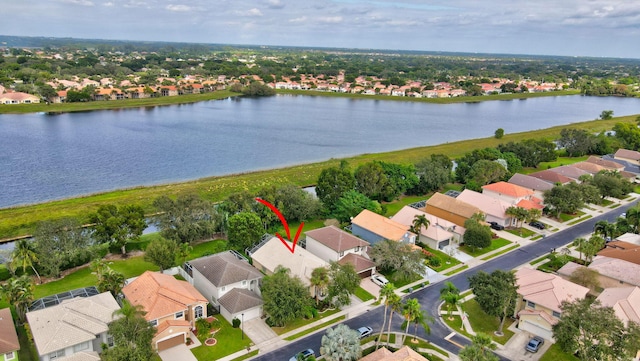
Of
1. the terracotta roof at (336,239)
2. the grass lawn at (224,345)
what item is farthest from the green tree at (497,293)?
the grass lawn at (224,345)

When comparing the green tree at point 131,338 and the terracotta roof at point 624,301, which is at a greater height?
the green tree at point 131,338

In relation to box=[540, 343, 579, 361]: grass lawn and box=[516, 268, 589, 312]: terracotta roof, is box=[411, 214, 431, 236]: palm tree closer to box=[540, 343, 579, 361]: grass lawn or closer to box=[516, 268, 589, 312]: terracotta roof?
box=[516, 268, 589, 312]: terracotta roof

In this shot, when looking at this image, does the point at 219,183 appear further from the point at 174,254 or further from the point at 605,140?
the point at 605,140

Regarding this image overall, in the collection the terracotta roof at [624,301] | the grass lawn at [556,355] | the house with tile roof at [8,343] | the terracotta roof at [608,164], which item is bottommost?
the grass lawn at [556,355]

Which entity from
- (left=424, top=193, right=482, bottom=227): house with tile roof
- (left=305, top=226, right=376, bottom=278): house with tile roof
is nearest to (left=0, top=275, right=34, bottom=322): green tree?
(left=305, top=226, right=376, bottom=278): house with tile roof

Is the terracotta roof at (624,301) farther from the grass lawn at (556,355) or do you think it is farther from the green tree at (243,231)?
the green tree at (243,231)

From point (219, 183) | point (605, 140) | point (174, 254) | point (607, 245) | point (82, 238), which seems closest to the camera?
point (174, 254)

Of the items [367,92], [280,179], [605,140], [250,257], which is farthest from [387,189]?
[367,92]
